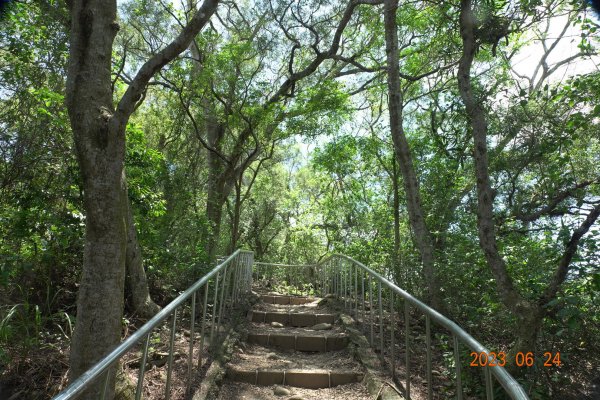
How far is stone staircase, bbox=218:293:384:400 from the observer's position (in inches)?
146

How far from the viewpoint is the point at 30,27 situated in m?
5.73

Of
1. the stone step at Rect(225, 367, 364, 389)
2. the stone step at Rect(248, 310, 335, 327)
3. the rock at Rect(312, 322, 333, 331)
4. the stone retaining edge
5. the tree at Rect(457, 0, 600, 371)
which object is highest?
the tree at Rect(457, 0, 600, 371)

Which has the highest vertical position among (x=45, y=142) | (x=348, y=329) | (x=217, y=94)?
(x=217, y=94)

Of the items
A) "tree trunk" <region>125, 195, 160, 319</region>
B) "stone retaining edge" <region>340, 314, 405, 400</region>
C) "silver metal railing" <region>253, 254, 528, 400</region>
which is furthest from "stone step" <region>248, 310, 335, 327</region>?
"tree trunk" <region>125, 195, 160, 319</region>

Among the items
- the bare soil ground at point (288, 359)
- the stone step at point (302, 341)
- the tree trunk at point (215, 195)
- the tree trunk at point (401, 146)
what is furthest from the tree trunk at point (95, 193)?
the tree trunk at point (215, 195)

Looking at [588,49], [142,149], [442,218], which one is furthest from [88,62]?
[442,218]

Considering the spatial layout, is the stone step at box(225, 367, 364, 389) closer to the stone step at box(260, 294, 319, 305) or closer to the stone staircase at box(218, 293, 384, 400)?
the stone staircase at box(218, 293, 384, 400)

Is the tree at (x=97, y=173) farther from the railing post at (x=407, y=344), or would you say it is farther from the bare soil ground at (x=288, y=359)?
the railing post at (x=407, y=344)

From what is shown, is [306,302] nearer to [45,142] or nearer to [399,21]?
[45,142]

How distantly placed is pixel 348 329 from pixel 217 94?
615 cm

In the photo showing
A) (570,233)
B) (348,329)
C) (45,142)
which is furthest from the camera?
(45,142)

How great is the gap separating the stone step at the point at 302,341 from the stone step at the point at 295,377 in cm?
101

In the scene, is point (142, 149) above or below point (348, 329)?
above

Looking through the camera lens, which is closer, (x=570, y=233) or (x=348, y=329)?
(x=570, y=233)
